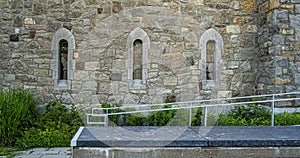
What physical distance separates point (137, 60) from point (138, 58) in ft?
0.13

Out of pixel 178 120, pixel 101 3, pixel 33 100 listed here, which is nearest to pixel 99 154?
pixel 178 120

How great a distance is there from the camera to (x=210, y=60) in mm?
6004

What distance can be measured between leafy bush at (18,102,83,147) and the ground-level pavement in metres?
0.19

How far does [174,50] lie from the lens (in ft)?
18.9

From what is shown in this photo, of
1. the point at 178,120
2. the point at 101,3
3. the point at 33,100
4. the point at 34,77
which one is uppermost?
the point at 101,3

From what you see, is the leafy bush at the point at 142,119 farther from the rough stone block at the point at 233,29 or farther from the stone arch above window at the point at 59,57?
the rough stone block at the point at 233,29

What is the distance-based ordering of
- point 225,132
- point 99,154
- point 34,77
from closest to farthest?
point 99,154, point 225,132, point 34,77

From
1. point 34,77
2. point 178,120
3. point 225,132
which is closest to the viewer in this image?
point 225,132

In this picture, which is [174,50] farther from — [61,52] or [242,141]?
[242,141]

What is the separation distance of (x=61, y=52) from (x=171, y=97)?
7.03 ft

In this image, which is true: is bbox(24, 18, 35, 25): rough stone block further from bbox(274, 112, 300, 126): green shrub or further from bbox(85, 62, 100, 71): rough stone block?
bbox(274, 112, 300, 126): green shrub

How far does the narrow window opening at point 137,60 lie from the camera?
5.76m

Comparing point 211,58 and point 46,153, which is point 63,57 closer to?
point 46,153

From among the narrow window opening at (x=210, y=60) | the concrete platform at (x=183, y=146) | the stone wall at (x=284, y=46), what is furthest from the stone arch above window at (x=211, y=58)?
the concrete platform at (x=183, y=146)
